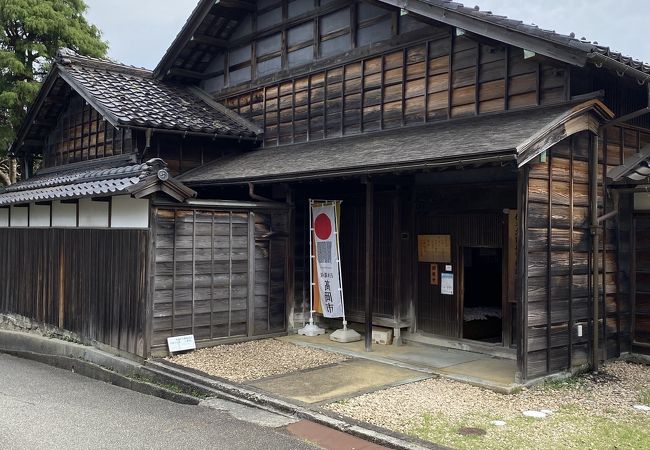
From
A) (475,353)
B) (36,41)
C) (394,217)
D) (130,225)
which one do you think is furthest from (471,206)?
(36,41)

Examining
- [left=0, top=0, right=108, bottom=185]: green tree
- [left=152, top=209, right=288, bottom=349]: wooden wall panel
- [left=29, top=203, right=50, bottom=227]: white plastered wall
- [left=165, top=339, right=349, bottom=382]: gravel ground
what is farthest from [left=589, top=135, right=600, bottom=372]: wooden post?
[left=0, top=0, right=108, bottom=185]: green tree

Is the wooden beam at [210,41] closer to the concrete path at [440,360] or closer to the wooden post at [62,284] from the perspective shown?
the wooden post at [62,284]

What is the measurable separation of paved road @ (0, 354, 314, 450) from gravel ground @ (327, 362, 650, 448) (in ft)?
3.56

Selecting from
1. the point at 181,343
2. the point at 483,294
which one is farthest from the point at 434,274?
the point at 181,343

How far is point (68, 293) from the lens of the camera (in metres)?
12.1

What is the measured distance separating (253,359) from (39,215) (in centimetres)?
699

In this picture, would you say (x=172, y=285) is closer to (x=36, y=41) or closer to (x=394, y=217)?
(x=394, y=217)

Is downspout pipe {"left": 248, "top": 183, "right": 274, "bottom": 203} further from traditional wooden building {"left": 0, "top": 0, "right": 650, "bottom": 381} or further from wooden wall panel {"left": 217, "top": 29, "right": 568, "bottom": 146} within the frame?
wooden wall panel {"left": 217, "top": 29, "right": 568, "bottom": 146}

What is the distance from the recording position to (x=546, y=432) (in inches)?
247

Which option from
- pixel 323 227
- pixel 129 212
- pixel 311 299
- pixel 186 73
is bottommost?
pixel 311 299

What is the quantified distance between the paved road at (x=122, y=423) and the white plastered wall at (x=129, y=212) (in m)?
2.83

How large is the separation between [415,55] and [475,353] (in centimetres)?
547

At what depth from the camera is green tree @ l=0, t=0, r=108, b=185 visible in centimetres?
1892

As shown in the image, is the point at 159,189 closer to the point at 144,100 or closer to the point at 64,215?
the point at 64,215
